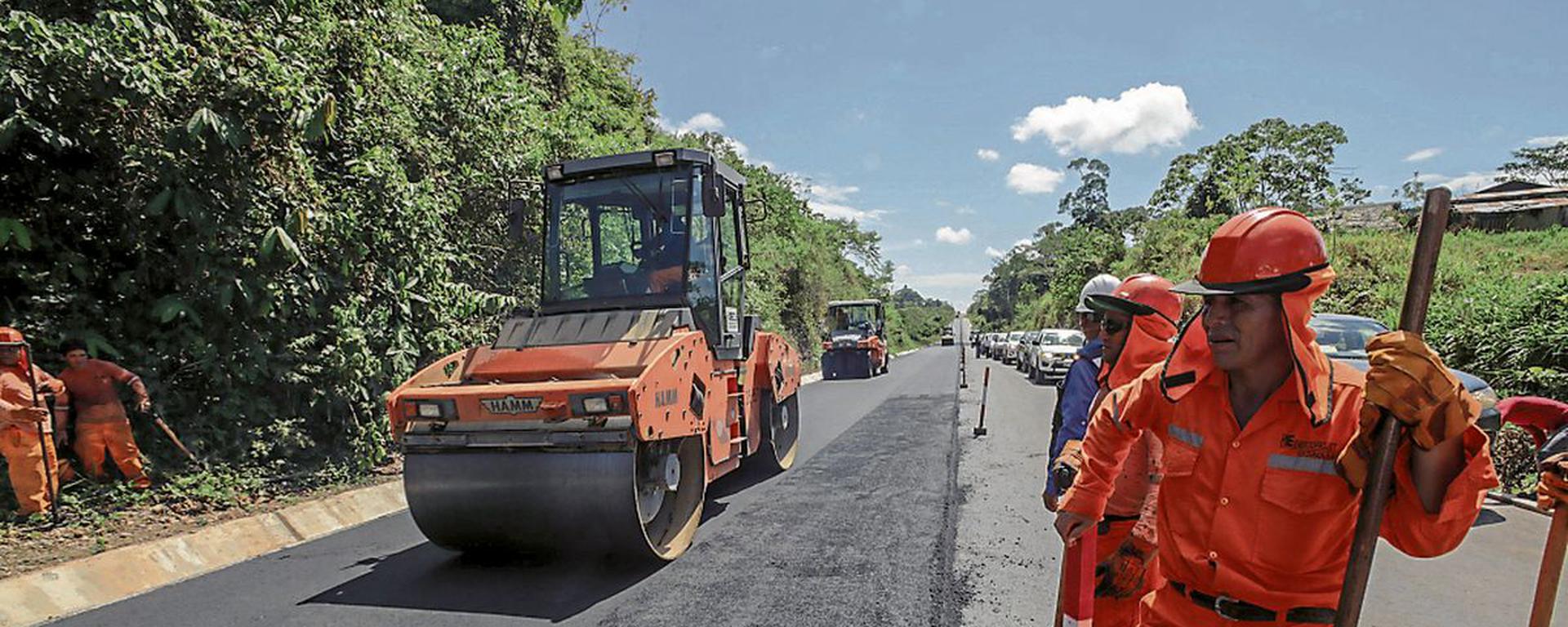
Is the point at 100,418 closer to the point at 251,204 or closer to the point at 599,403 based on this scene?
the point at 251,204

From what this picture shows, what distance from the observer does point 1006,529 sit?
601cm

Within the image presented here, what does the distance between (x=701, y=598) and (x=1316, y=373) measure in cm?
356

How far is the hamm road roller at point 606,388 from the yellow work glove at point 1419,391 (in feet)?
12.3

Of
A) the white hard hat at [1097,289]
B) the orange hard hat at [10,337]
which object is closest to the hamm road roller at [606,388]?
the white hard hat at [1097,289]

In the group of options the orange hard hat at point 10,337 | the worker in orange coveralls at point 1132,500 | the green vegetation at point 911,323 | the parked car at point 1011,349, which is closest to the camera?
the worker in orange coveralls at point 1132,500

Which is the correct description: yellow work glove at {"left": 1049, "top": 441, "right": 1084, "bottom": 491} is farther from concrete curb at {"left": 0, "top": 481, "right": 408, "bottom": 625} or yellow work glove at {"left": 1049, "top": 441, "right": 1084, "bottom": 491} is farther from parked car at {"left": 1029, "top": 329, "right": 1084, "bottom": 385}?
parked car at {"left": 1029, "top": 329, "right": 1084, "bottom": 385}

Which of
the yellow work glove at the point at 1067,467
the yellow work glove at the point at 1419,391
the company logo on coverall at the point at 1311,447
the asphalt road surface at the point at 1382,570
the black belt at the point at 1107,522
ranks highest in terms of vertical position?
the yellow work glove at the point at 1419,391

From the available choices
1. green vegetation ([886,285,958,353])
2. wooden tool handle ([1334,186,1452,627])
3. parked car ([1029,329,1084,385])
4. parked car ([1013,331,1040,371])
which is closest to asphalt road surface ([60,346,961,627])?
wooden tool handle ([1334,186,1452,627])

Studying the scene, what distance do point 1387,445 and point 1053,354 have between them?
1992cm

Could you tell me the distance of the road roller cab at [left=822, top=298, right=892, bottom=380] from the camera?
24031 millimetres

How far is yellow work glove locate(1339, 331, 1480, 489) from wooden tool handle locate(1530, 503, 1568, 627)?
2.82ft

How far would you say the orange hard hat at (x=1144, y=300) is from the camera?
3.04 metres

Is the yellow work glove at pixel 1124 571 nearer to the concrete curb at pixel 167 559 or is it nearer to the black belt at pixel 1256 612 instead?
the black belt at pixel 1256 612

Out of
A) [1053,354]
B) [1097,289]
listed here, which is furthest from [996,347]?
[1097,289]
